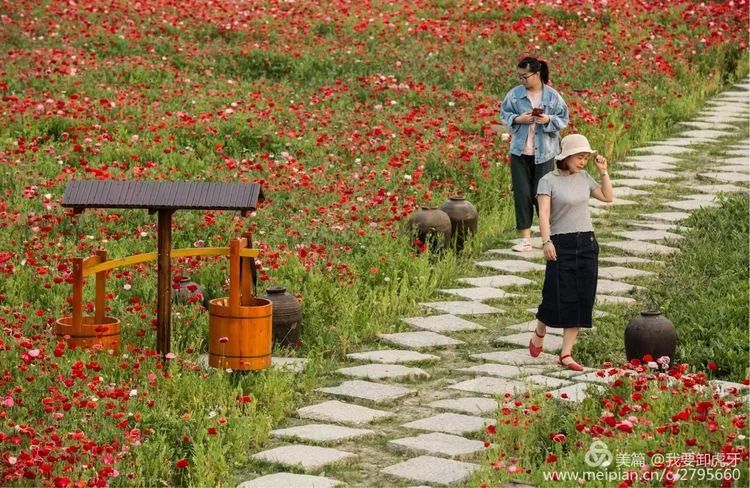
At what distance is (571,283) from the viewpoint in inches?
315

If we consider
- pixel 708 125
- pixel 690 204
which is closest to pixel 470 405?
pixel 690 204

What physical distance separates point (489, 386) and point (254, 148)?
552 centimetres

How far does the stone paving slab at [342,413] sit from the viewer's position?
7008 millimetres

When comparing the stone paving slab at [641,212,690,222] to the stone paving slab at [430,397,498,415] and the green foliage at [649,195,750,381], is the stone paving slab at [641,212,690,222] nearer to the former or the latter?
the green foliage at [649,195,750,381]

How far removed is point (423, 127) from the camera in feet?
43.9

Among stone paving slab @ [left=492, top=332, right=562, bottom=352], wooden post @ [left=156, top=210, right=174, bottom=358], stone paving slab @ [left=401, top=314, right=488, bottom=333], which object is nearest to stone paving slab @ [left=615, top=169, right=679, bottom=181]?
stone paving slab @ [left=401, top=314, right=488, bottom=333]

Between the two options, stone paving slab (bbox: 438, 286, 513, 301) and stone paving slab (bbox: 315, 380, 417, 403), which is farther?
stone paving slab (bbox: 438, 286, 513, 301)

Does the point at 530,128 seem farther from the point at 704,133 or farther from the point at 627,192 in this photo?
the point at 704,133

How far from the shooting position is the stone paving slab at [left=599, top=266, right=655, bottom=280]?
9914 millimetres

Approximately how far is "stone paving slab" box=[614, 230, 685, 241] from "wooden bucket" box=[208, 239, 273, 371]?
15.2 feet

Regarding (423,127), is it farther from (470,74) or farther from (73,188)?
(73,188)

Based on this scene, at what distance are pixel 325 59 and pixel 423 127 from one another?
309 centimetres

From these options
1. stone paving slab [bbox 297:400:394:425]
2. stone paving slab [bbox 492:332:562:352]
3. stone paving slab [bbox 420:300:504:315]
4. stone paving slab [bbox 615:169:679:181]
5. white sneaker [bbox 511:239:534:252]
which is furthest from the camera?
stone paving slab [bbox 615:169:679:181]

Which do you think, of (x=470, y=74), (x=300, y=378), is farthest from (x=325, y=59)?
(x=300, y=378)
